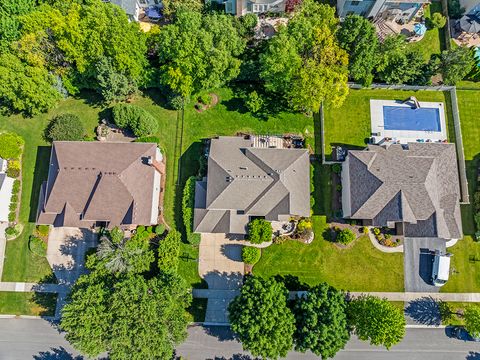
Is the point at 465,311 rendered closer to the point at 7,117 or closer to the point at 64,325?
the point at 64,325

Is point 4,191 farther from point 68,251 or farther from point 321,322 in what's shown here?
point 321,322

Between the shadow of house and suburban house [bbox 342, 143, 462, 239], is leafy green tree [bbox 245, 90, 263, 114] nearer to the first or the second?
suburban house [bbox 342, 143, 462, 239]

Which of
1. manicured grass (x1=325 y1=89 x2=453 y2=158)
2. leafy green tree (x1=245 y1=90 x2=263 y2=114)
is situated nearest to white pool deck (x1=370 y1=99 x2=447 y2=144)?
manicured grass (x1=325 y1=89 x2=453 y2=158)

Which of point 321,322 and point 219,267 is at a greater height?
point 219,267

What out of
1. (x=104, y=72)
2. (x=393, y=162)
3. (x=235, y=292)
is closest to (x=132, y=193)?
(x=104, y=72)

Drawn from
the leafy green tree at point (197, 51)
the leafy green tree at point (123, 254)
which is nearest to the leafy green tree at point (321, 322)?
the leafy green tree at point (123, 254)

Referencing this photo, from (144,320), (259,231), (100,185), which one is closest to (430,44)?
(259,231)
